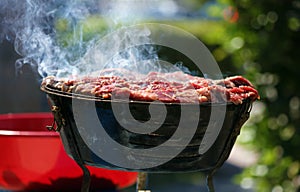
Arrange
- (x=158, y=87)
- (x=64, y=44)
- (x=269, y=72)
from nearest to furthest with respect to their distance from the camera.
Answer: (x=158, y=87) < (x=64, y=44) < (x=269, y=72)

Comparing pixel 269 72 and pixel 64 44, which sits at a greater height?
pixel 64 44

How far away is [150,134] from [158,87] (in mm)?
224

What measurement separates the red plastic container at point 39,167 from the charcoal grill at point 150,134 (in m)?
0.43

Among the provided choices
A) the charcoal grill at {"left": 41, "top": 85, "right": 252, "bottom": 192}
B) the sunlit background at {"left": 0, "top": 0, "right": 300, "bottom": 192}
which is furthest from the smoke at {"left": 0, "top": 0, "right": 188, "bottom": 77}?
the sunlit background at {"left": 0, "top": 0, "right": 300, "bottom": 192}

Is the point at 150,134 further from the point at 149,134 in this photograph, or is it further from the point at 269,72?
the point at 269,72

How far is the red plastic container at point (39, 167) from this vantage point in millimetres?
2611

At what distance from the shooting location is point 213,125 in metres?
2.06

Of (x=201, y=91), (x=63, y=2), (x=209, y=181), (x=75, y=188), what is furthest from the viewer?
(x=63, y=2)

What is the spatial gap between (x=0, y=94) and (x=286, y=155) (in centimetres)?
442

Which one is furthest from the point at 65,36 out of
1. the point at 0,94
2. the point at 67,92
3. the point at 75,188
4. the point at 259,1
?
the point at 0,94

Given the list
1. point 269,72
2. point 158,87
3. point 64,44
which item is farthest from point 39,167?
point 269,72

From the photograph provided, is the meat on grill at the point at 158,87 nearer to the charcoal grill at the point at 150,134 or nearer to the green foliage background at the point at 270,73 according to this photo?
the charcoal grill at the point at 150,134

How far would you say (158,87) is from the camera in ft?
7.03

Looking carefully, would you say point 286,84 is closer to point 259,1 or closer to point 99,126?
point 259,1
